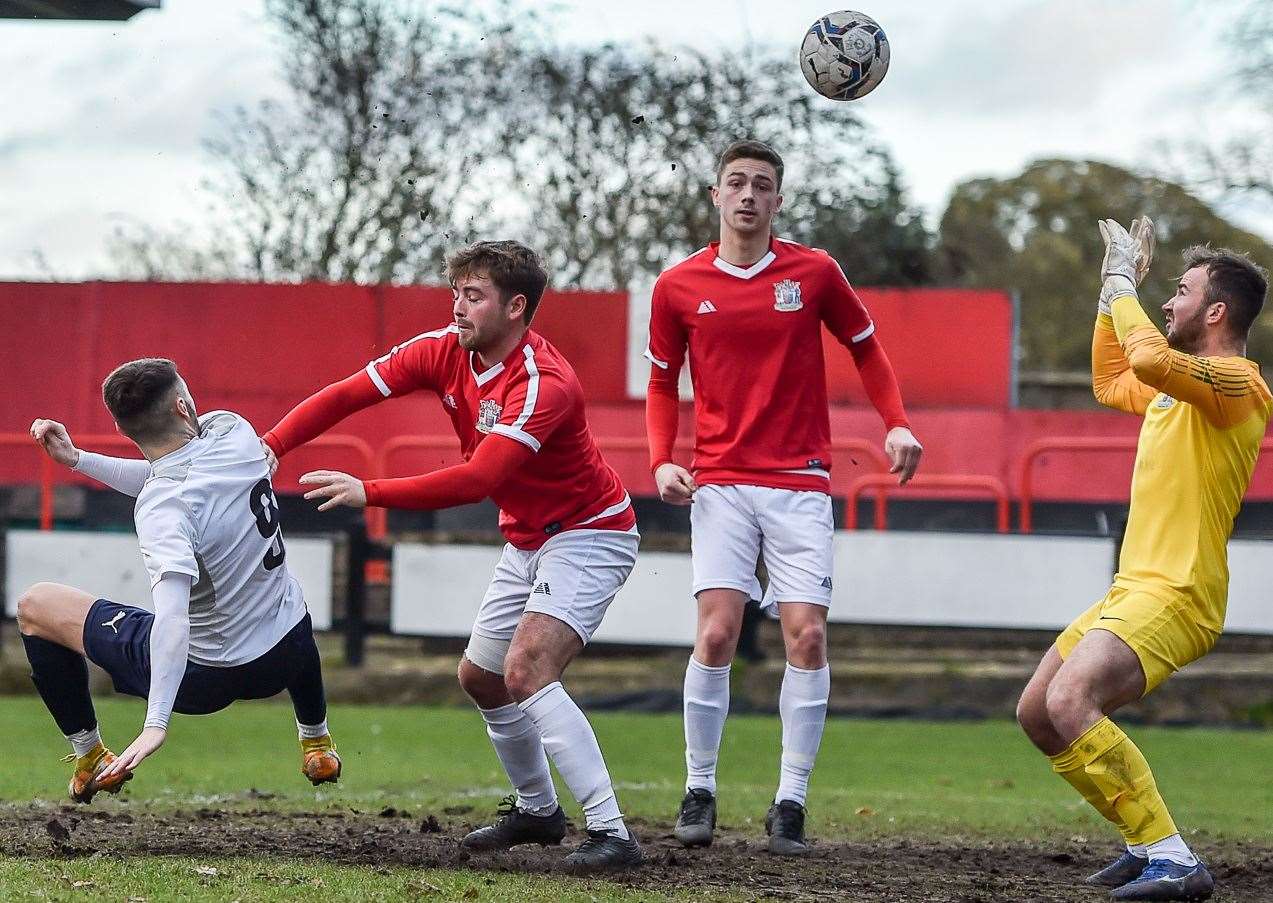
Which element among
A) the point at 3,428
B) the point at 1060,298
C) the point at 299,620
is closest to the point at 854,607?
the point at 299,620

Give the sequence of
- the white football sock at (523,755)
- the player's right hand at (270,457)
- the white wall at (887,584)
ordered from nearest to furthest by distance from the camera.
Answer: the player's right hand at (270,457) → the white football sock at (523,755) → the white wall at (887,584)

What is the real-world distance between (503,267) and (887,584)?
6.08m

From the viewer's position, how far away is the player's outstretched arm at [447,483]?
457 centimetres

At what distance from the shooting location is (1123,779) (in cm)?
488

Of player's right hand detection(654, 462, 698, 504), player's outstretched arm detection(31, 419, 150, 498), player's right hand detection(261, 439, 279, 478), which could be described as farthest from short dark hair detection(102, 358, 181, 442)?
player's right hand detection(654, 462, 698, 504)

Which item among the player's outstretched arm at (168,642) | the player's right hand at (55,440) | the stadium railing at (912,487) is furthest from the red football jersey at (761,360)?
the stadium railing at (912,487)

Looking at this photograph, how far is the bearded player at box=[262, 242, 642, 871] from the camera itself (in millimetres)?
4949

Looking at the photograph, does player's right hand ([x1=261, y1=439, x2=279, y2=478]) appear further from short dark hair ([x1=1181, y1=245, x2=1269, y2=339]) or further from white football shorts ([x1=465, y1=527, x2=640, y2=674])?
short dark hair ([x1=1181, y1=245, x2=1269, y2=339])

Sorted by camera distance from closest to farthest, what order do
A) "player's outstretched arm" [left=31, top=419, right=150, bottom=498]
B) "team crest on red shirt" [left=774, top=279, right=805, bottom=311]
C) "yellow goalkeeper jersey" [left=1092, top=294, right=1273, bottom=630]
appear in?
"yellow goalkeeper jersey" [left=1092, top=294, right=1273, bottom=630] < "player's outstretched arm" [left=31, top=419, right=150, bottom=498] < "team crest on red shirt" [left=774, top=279, right=805, bottom=311]

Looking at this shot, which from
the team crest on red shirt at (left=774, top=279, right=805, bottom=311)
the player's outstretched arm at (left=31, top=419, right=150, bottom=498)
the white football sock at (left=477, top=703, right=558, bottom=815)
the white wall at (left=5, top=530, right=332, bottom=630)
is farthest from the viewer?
the white wall at (left=5, top=530, right=332, bottom=630)

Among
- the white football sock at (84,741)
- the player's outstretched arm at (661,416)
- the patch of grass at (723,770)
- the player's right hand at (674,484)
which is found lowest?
the patch of grass at (723,770)

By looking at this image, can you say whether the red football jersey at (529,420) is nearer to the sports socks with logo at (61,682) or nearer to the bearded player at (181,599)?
the bearded player at (181,599)

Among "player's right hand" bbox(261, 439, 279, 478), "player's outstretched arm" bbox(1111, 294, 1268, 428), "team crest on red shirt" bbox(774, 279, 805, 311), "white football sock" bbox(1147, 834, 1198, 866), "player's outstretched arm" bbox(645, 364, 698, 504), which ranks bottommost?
"white football sock" bbox(1147, 834, 1198, 866)

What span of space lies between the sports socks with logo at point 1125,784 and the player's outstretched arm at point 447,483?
6.18ft
